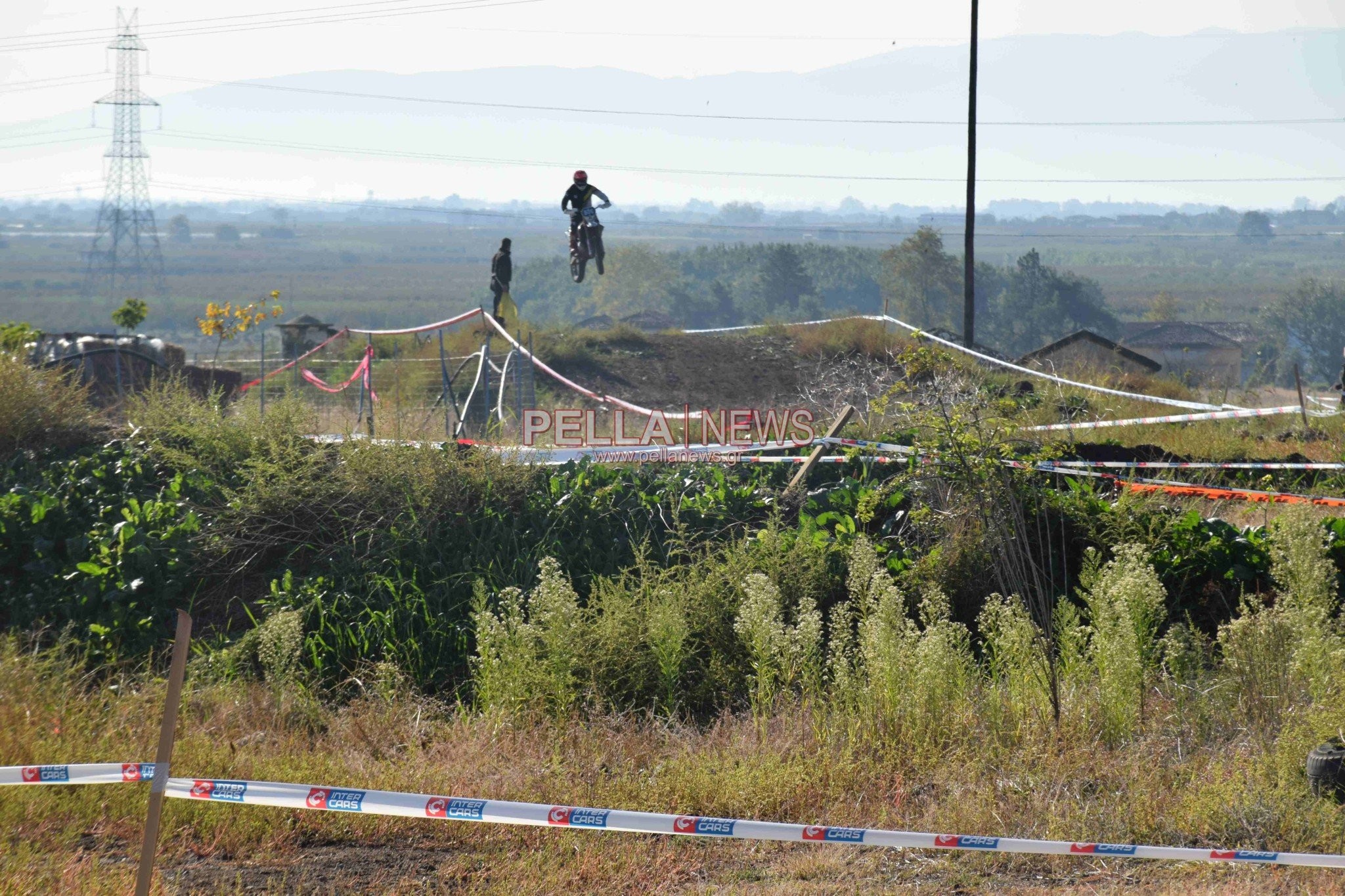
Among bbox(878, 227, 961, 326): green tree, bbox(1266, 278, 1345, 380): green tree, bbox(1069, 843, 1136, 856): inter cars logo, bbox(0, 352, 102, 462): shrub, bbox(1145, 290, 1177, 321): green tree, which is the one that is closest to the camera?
bbox(1069, 843, 1136, 856): inter cars logo

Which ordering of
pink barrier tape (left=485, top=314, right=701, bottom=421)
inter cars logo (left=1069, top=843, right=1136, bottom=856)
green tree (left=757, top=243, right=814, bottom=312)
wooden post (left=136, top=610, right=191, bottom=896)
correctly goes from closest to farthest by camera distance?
wooden post (left=136, top=610, right=191, bottom=896), inter cars logo (left=1069, top=843, right=1136, bottom=856), pink barrier tape (left=485, top=314, right=701, bottom=421), green tree (left=757, top=243, right=814, bottom=312)

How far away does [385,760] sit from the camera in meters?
6.39

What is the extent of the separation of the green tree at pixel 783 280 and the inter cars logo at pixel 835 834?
384 feet

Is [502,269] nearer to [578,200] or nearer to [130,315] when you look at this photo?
[578,200]

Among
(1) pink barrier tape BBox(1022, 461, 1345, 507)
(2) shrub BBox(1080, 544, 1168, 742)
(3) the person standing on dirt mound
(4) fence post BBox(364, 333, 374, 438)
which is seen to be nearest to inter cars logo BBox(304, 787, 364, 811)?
(2) shrub BBox(1080, 544, 1168, 742)

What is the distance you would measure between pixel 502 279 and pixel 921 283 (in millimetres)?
88860

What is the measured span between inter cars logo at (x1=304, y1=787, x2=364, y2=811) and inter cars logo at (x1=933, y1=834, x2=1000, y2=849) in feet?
7.18

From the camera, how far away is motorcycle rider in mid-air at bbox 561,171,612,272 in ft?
53.2

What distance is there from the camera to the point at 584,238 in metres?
17.1

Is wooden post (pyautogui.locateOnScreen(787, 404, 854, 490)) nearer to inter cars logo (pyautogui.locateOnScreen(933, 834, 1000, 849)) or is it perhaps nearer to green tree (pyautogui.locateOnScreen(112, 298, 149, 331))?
inter cars logo (pyautogui.locateOnScreen(933, 834, 1000, 849))

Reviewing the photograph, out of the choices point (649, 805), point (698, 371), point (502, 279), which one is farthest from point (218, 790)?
point (698, 371)

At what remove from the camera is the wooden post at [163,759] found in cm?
434

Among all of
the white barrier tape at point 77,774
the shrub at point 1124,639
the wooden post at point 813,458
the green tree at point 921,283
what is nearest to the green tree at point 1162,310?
the green tree at point 921,283

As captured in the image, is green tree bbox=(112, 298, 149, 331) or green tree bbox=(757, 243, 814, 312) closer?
green tree bbox=(112, 298, 149, 331)
